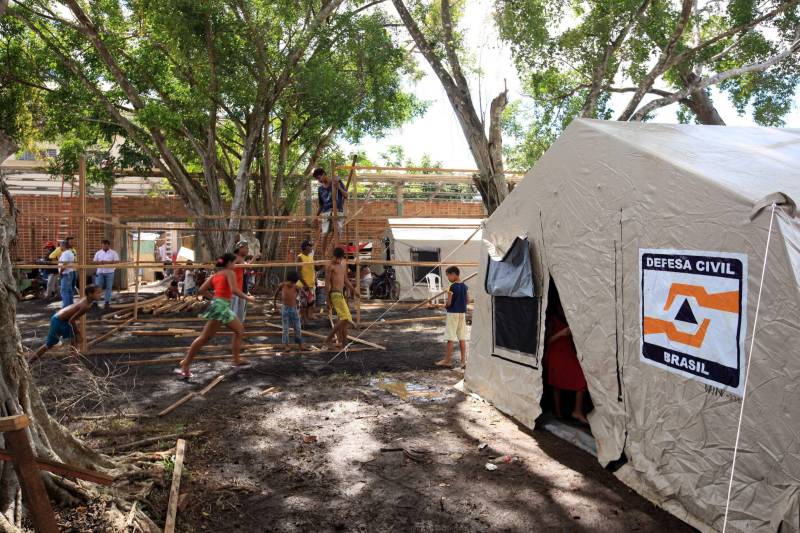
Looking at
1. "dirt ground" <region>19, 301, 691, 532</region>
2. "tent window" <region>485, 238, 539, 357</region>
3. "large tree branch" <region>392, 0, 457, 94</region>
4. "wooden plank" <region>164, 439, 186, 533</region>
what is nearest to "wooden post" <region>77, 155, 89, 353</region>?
"dirt ground" <region>19, 301, 691, 532</region>

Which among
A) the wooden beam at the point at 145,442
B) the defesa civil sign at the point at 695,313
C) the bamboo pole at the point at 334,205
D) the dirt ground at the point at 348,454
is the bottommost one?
the dirt ground at the point at 348,454

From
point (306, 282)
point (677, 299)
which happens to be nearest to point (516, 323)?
point (677, 299)

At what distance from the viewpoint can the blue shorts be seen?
7.84 metres

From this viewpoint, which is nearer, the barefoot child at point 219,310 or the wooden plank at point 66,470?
the wooden plank at point 66,470

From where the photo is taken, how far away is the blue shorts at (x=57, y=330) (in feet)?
25.7

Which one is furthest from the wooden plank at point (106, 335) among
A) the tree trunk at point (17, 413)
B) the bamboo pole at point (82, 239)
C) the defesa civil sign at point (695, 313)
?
the defesa civil sign at point (695, 313)

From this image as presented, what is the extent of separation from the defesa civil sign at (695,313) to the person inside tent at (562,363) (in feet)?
4.19

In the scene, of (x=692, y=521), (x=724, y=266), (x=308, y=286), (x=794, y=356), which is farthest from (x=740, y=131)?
(x=308, y=286)

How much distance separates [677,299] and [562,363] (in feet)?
5.89

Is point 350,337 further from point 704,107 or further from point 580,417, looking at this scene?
point 704,107

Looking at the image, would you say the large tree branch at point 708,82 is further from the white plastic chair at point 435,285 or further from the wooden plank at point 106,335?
the wooden plank at point 106,335

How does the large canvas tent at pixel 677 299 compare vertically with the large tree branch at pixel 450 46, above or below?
below

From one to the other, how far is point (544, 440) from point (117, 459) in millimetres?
3543

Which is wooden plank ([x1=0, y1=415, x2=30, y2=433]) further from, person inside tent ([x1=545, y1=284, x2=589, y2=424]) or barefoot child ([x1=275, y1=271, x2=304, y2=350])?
barefoot child ([x1=275, y1=271, x2=304, y2=350])
